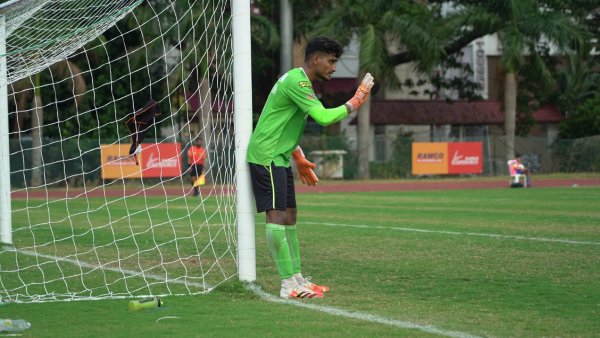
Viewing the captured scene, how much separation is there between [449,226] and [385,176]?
28255 mm

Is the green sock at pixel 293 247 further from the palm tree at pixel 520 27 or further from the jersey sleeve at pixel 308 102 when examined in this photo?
the palm tree at pixel 520 27

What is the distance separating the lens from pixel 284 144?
884 centimetres

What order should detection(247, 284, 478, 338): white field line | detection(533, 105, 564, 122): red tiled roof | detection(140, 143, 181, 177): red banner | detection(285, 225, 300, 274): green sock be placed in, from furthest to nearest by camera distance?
detection(533, 105, 564, 122): red tiled roof
detection(140, 143, 181, 177): red banner
detection(285, 225, 300, 274): green sock
detection(247, 284, 478, 338): white field line

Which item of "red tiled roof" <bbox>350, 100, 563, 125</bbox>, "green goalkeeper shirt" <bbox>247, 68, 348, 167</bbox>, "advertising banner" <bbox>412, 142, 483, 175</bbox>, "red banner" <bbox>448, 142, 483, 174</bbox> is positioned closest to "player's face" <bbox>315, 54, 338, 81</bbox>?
"green goalkeeper shirt" <bbox>247, 68, 348, 167</bbox>

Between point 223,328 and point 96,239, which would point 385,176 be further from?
point 223,328

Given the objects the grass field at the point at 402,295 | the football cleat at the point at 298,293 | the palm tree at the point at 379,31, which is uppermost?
the palm tree at the point at 379,31

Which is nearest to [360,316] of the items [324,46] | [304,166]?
[304,166]

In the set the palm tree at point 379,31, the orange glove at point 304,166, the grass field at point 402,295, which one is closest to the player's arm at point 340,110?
the orange glove at point 304,166

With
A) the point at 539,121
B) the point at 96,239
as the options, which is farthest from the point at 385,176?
the point at 96,239

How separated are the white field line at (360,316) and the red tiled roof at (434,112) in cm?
4624

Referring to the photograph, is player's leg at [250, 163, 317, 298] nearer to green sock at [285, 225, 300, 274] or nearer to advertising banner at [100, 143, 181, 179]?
green sock at [285, 225, 300, 274]

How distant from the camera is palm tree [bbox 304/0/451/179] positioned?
42812mm

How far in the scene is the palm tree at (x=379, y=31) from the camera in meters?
42.8

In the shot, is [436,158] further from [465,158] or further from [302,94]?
[302,94]
